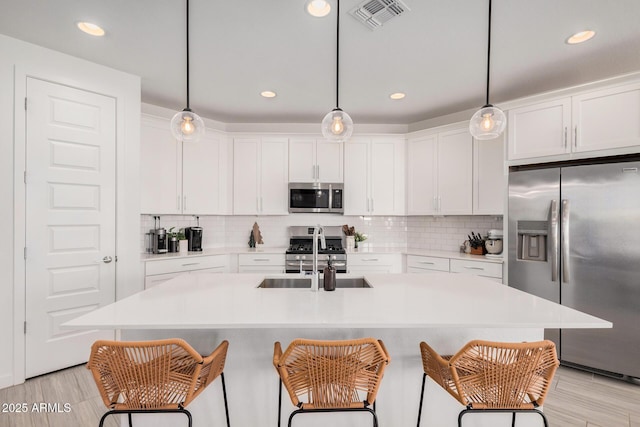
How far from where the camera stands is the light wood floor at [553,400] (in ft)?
6.86

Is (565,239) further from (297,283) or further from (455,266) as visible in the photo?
(297,283)

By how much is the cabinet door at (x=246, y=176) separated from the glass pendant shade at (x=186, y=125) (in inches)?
86.0

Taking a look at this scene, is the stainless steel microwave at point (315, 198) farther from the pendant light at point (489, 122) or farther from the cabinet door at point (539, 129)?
the pendant light at point (489, 122)

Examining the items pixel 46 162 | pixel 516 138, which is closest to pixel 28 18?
pixel 46 162

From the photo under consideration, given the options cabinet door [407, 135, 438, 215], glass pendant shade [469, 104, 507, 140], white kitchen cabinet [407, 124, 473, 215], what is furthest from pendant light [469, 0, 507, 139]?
cabinet door [407, 135, 438, 215]

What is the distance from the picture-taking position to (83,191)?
9.04ft

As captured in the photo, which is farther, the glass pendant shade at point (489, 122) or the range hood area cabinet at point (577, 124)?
the range hood area cabinet at point (577, 124)

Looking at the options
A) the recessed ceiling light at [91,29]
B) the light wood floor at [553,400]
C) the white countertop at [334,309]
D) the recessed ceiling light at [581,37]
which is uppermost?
the recessed ceiling light at [91,29]

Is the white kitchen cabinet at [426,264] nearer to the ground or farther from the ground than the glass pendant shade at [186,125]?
nearer to the ground

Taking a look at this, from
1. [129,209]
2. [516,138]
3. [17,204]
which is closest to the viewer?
[17,204]

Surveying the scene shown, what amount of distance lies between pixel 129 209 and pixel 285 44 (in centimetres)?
205

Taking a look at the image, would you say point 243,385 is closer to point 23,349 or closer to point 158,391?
point 158,391

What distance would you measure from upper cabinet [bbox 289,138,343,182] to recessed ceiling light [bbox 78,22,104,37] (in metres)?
2.32

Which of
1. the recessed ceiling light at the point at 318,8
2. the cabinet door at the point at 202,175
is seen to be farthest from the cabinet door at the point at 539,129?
the cabinet door at the point at 202,175
